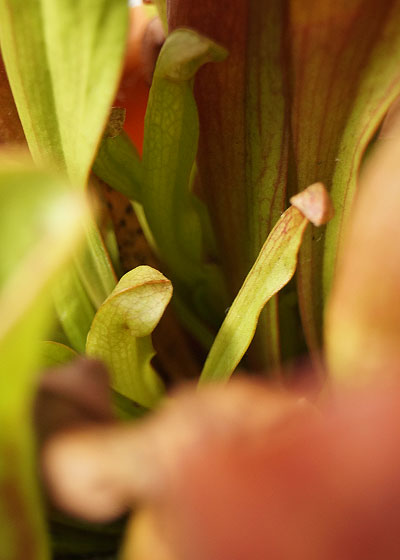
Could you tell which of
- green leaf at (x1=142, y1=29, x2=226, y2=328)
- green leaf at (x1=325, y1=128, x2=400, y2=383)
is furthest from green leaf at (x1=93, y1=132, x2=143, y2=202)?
green leaf at (x1=325, y1=128, x2=400, y2=383)

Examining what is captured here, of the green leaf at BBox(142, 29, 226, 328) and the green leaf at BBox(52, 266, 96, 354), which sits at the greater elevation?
the green leaf at BBox(142, 29, 226, 328)

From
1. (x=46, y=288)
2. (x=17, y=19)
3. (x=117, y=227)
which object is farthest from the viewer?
(x=117, y=227)

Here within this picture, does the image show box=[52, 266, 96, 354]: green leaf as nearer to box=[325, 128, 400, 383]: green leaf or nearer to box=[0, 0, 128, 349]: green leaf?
box=[0, 0, 128, 349]: green leaf

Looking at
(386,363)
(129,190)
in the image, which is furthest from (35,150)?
(386,363)

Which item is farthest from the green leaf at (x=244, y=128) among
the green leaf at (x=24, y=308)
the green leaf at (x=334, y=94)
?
the green leaf at (x=24, y=308)

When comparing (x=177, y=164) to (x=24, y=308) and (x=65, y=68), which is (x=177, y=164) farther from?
(x=24, y=308)

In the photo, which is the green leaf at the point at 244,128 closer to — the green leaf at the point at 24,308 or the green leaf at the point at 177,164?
the green leaf at the point at 177,164

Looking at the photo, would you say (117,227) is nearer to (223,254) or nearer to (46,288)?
(223,254)
